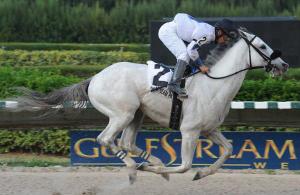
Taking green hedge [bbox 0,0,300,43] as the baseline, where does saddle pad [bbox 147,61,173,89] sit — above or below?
above

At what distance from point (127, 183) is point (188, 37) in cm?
141

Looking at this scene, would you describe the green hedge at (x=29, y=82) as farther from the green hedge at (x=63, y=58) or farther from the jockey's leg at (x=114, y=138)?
the green hedge at (x=63, y=58)

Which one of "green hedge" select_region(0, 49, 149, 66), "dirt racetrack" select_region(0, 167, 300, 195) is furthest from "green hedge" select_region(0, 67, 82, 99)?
"green hedge" select_region(0, 49, 149, 66)

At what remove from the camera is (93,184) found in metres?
6.78

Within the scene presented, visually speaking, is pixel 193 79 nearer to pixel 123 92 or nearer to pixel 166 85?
pixel 166 85

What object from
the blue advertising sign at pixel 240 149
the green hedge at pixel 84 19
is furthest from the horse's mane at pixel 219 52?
the green hedge at pixel 84 19

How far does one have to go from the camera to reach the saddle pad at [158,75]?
6.09 metres

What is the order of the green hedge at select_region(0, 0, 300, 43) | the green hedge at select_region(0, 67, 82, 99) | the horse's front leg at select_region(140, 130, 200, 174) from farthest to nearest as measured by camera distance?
the green hedge at select_region(0, 0, 300, 43) → the green hedge at select_region(0, 67, 82, 99) → the horse's front leg at select_region(140, 130, 200, 174)

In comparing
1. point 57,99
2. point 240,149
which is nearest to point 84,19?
point 240,149

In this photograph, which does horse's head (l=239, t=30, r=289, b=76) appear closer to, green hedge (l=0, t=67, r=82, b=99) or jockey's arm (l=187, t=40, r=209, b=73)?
jockey's arm (l=187, t=40, r=209, b=73)

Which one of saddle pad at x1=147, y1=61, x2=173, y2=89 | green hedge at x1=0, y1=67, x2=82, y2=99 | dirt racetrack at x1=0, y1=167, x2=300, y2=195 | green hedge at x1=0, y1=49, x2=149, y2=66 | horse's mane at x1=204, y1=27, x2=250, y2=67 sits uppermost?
horse's mane at x1=204, y1=27, x2=250, y2=67

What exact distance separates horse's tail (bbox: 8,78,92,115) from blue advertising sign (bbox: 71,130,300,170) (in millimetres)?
1325

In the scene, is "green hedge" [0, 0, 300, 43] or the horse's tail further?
"green hedge" [0, 0, 300, 43]

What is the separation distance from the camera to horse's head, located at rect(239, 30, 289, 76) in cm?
600
